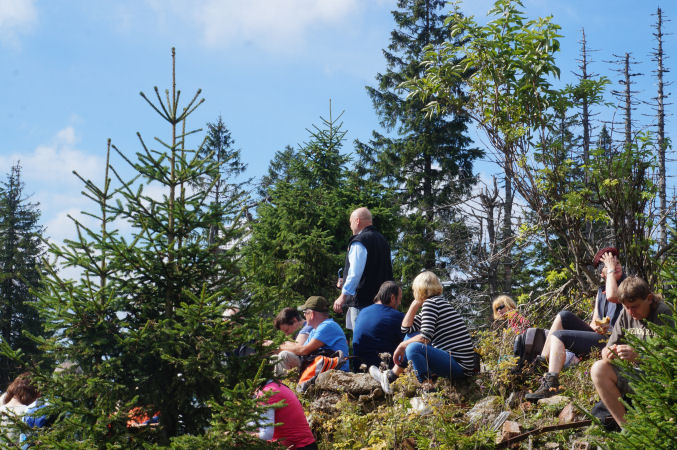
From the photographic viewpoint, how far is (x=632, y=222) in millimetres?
7066

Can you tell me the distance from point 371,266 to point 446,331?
75.0 inches

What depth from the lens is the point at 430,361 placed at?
603 cm

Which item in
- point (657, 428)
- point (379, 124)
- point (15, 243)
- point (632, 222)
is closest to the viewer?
point (657, 428)

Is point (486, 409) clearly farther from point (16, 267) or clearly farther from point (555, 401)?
point (16, 267)

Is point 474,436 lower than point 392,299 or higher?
lower

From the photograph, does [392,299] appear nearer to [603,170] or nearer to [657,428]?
[603,170]

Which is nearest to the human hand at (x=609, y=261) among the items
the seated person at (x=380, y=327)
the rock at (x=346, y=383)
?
the seated person at (x=380, y=327)

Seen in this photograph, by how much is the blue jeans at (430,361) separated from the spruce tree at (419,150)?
15039 millimetres

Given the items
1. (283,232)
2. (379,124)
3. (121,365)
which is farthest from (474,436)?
(379,124)

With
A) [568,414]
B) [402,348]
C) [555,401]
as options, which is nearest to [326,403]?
[402,348]

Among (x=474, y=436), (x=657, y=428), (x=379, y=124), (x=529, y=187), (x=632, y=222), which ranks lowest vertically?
(x=474, y=436)

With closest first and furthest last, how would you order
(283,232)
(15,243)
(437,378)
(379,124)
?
1. (437,378)
2. (283,232)
3. (379,124)
4. (15,243)

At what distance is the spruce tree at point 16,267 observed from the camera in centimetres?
2727

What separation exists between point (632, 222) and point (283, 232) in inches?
262
